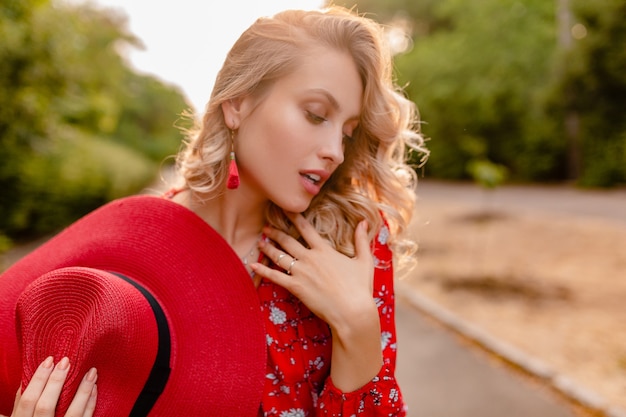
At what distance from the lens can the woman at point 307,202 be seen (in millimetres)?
1431

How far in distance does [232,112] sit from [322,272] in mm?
566

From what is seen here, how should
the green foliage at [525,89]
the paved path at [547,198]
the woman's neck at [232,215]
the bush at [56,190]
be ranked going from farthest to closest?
the green foliage at [525,89] → the paved path at [547,198] → the bush at [56,190] → the woman's neck at [232,215]

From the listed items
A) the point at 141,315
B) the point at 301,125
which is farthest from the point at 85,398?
the point at 301,125

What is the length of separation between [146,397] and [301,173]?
0.74 m

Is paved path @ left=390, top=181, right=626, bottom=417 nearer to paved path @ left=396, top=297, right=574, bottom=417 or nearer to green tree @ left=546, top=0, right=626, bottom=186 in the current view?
paved path @ left=396, top=297, right=574, bottom=417

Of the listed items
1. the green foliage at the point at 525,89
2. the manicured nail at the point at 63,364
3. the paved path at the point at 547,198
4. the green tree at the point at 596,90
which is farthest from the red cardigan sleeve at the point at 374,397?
the green tree at the point at 596,90

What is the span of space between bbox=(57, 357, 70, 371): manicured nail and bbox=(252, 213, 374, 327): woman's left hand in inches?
22.4

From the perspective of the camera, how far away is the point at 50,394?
1.13 metres

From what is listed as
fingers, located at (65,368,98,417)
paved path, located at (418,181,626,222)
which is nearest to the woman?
fingers, located at (65,368,98,417)

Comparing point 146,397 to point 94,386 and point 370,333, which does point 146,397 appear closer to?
point 94,386

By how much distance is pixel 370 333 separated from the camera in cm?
139

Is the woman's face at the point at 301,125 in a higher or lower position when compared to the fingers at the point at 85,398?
higher

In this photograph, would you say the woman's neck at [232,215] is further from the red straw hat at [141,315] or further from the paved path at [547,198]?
the paved path at [547,198]

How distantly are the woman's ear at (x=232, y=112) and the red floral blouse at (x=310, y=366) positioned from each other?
1.63 feet
